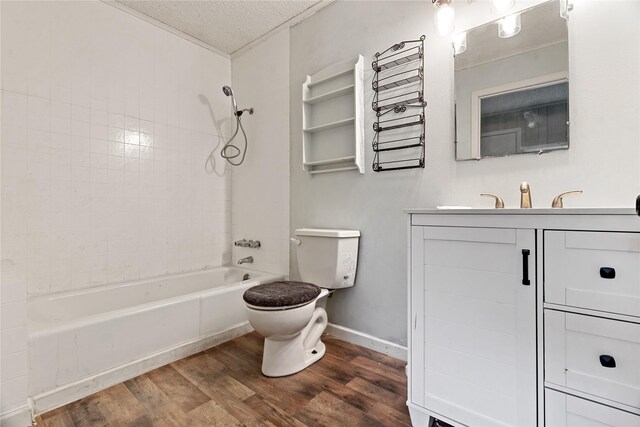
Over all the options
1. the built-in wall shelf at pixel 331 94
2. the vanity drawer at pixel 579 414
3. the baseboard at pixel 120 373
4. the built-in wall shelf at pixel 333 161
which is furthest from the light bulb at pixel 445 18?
the baseboard at pixel 120 373

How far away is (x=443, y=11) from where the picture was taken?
1483 mm

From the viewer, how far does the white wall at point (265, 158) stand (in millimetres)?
2361

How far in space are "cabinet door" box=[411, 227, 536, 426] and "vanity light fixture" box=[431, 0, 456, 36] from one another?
109 cm

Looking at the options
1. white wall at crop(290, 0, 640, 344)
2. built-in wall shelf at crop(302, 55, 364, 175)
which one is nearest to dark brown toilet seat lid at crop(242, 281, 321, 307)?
white wall at crop(290, 0, 640, 344)

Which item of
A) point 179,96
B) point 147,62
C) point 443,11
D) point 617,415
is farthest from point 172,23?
point 617,415

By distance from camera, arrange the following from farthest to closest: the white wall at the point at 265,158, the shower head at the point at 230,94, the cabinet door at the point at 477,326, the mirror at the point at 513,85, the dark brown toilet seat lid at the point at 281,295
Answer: the shower head at the point at 230,94 < the white wall at the point at 265,158 < the dark brown toilet seat lid at the point at 281,295 < the mirror at the point at 513,85 < the cabinet door at the point at 477,326

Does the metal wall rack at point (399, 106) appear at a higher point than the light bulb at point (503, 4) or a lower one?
lower

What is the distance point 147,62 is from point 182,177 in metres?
0.91

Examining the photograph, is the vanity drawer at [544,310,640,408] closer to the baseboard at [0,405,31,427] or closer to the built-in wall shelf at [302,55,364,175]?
the built-in wall shelf at [302,55,364,175]

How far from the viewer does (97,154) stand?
6.61 ft

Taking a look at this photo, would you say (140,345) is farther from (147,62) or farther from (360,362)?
(147,62)

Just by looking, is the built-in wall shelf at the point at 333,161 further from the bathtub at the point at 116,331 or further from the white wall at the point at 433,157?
the bathtub at the point at 116,331

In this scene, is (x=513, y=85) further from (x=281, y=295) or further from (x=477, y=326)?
(x=281, y=295)

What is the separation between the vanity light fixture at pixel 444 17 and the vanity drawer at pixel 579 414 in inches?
63.6
